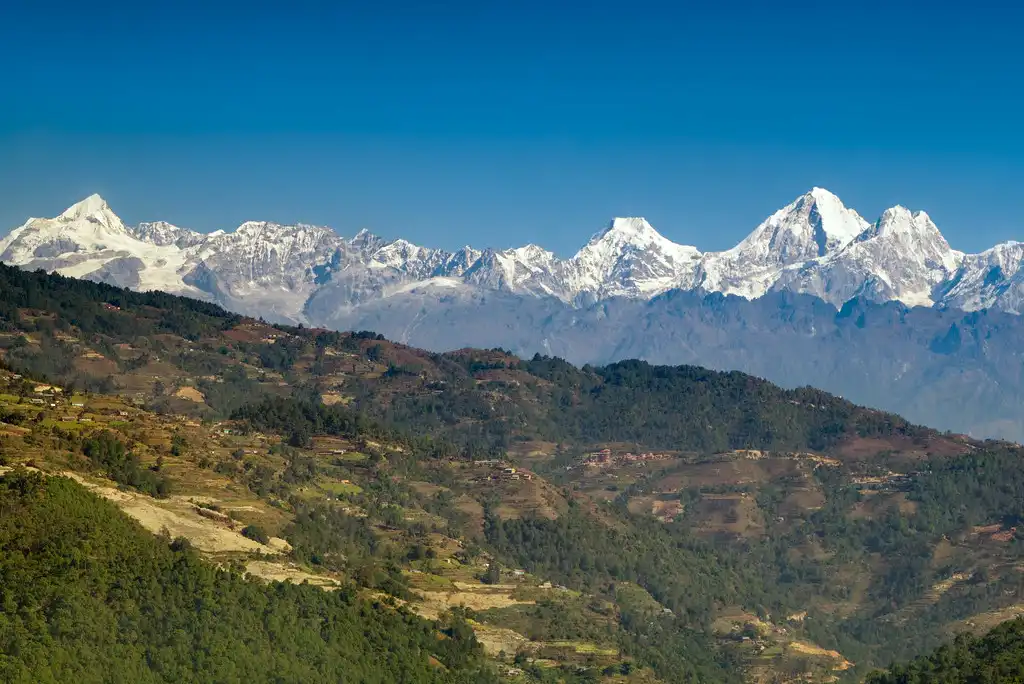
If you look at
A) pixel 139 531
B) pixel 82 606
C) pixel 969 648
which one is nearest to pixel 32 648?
pixel 82 606

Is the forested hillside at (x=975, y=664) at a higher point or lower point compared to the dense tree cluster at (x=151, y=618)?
higher

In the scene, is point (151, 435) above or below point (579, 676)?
above

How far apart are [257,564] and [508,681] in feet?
90.1

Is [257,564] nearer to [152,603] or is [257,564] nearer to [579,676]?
[152,603]

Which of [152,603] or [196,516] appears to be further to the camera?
[196,516]

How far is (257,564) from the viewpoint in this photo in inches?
6540

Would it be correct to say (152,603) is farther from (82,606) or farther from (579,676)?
(579,676)

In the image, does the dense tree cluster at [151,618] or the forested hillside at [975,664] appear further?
the forested hillside at [975,664]

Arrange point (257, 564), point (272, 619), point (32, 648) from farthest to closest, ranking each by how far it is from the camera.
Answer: point (257, 564) → point (272, 619) → point (32, 648)

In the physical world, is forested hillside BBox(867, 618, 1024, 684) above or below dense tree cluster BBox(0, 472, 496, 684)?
above

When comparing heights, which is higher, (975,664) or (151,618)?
(975,664)

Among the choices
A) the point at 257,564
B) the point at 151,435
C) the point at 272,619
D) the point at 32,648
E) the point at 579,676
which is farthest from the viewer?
the point at 151,435

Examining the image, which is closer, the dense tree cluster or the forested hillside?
the dense tree cluster

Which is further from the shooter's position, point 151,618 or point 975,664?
point 975,664
